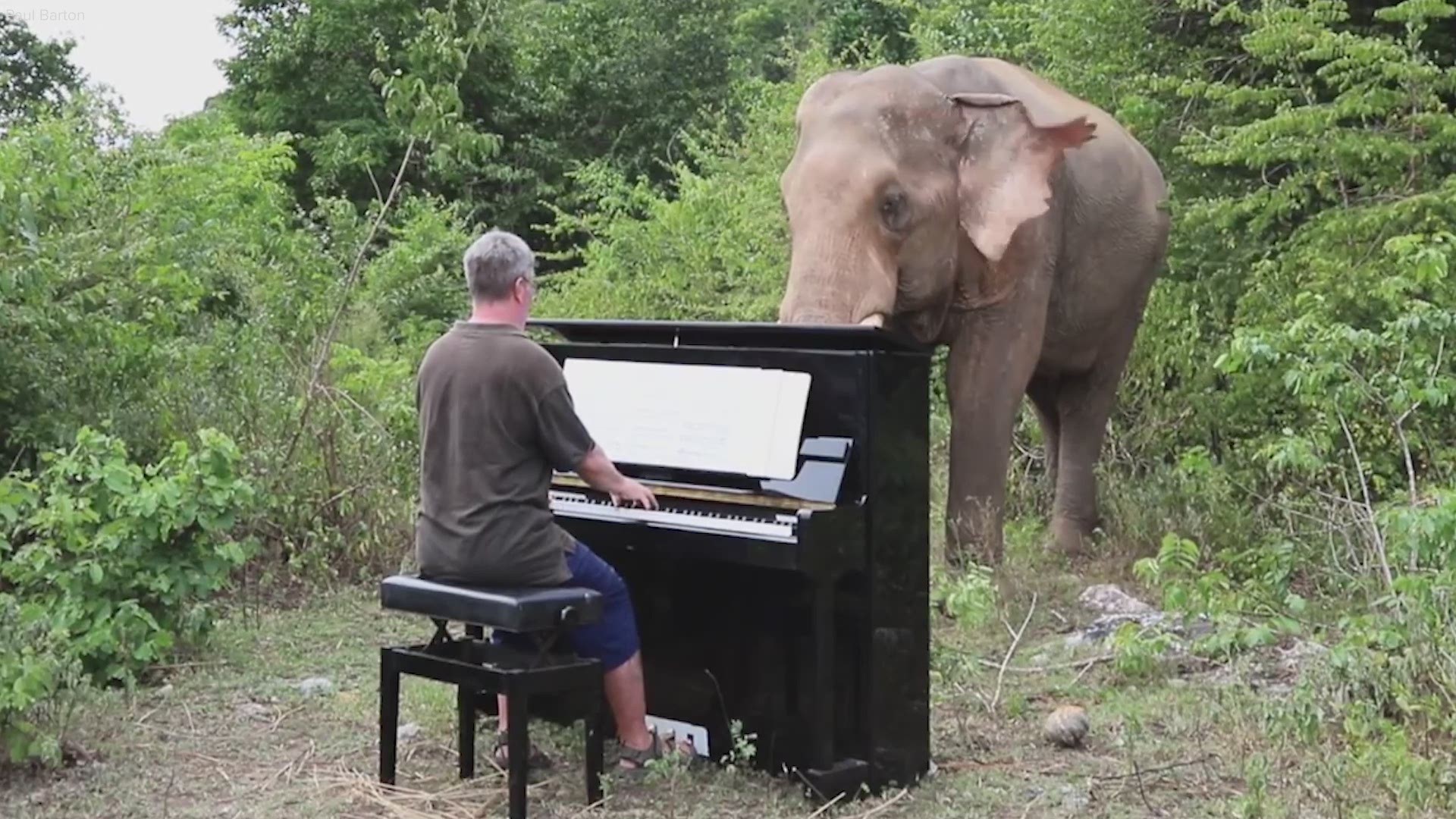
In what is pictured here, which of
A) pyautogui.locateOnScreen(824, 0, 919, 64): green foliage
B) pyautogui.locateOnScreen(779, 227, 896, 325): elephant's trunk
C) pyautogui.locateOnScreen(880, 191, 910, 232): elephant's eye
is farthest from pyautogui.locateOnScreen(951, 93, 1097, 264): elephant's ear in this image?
pyautogui.locateOnScreen(824, 0, 919, 64): green foliage

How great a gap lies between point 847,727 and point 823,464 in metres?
0.85

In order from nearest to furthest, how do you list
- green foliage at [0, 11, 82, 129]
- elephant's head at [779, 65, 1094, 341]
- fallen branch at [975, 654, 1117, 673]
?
fallen branch at [975, 654, 1117, 673] < elephant's head at [779, 65, 1094, 341] < green foliage at [0, 11, 82, 129]

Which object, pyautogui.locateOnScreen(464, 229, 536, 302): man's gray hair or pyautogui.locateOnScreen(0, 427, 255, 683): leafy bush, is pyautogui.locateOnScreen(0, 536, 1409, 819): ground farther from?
pyautogui.locateOnScreen(464, 229, 536, 302): man's gray hair

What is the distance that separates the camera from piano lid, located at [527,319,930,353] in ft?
17.0

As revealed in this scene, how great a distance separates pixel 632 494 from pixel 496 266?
0.83 metres

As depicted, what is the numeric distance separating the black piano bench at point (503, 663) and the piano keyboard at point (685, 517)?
0.35m

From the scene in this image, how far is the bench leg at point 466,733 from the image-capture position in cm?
542

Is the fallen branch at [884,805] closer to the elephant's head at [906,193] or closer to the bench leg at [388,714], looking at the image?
the bench leg at [388,714]

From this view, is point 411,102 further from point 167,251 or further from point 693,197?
point 693,197

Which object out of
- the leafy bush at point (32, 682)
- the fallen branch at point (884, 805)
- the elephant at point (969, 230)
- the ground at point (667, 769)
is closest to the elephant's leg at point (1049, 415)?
the elephant at point (969, 230)

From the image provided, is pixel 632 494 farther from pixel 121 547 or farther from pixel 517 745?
pixel 121 547

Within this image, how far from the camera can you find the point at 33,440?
8.47 m

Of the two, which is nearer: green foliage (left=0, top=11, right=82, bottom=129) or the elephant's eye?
the elephant's eye

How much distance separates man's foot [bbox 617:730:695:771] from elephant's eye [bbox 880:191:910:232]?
292 centimetres
